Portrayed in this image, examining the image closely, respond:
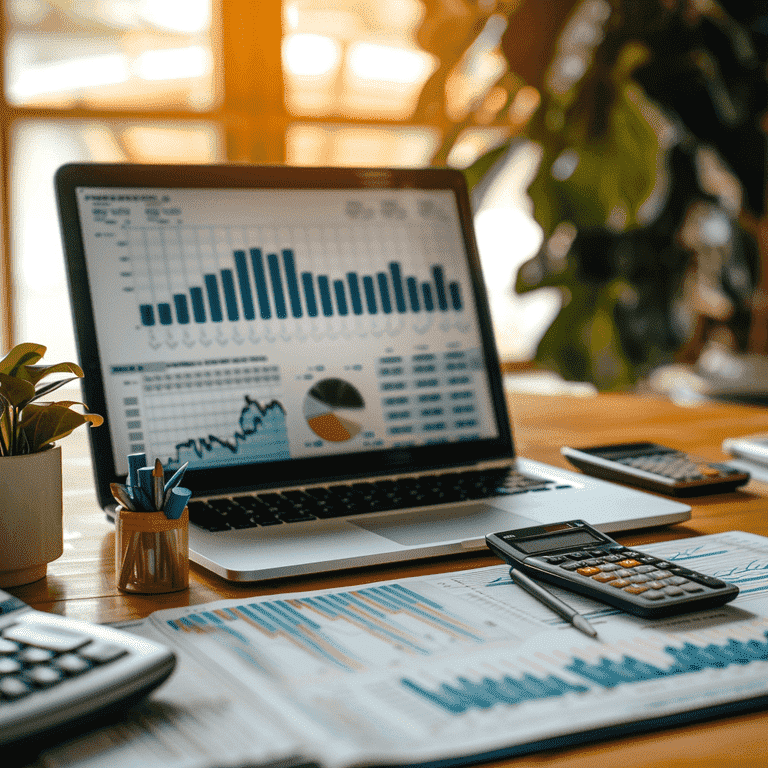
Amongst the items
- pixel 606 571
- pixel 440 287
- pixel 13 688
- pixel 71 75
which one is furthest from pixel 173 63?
pixel 13 688

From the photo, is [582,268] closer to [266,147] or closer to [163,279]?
[266,147]

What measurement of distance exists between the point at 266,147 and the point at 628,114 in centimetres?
124

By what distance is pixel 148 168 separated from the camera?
92 centimetres

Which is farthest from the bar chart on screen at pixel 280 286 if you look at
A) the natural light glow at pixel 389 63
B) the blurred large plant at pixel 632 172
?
the natural light glow at pixel 389 63

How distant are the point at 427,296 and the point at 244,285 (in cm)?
21

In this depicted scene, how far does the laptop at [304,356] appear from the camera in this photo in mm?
830

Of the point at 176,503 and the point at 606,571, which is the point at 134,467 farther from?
the point at 606,571

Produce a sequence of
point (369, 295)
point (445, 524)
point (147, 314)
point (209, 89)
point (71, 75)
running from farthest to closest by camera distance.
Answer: point (209, 89), point (71, 75), point (369, 295), point (147, 314), point (445, 524)

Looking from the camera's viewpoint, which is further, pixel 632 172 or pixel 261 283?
pixel 632 172

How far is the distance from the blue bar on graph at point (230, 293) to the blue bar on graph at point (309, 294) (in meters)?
0.08

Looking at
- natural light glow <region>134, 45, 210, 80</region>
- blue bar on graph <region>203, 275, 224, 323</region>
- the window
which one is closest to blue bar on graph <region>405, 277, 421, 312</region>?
blue bar on graph <region>203, 275, 224, 323</region>

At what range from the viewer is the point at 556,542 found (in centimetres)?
68

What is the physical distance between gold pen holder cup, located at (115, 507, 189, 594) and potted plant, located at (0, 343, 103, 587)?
59mm

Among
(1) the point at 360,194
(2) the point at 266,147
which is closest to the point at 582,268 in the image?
(2) the point at 266,147
